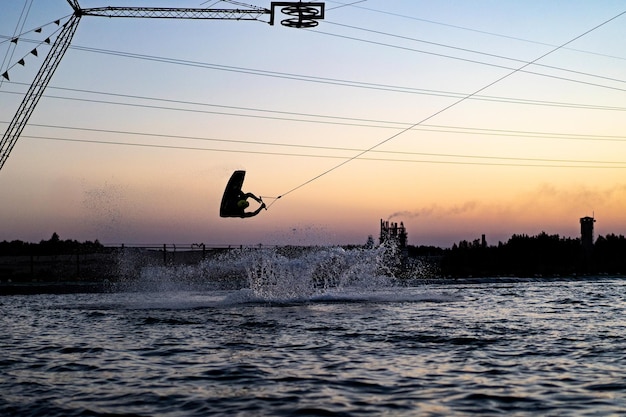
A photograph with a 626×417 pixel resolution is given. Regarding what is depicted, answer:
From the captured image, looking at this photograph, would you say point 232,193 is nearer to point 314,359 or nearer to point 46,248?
point 314,359

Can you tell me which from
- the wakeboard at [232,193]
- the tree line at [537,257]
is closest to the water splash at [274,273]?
the wakeboard at [232,193]

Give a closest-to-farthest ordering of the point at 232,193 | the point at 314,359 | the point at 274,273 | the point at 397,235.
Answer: the point at 314,359
the point at 232,193
the point at 274,273
the point at 397,235

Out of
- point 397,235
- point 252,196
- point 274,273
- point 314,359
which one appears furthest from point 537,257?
point 314,359

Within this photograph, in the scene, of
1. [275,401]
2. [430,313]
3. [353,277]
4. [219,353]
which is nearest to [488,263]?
[353,277]

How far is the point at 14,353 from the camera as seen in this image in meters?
18.3

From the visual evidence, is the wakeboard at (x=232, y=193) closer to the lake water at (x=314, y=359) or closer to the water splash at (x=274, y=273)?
the lake water at (x=314, y=359)

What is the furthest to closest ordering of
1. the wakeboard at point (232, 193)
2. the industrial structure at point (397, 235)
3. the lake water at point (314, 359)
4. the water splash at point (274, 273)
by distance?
the industrial structure at point (397, 235), the water splash at point (274, 273), the wakeboard at point (232, 193), the lake water at point (314, 359)

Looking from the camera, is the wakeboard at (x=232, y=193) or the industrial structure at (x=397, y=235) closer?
the wakeboard at (x=232, y=193)

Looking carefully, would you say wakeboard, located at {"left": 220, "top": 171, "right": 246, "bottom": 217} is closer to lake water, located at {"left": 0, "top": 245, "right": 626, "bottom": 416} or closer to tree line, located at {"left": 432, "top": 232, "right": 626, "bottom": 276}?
lake water, located at {"left": 0, "top": 245, "right": 626, "bottom": 416}

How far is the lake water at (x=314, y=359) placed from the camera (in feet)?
39.9

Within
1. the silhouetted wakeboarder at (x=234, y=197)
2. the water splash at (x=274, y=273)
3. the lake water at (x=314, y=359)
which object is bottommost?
the lake water at (x=314, y=359)

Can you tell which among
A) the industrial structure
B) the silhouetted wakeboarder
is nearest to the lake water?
the silhouetted wakeboarder

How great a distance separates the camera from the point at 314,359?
54.7 feet

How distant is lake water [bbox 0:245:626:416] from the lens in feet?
39.9
